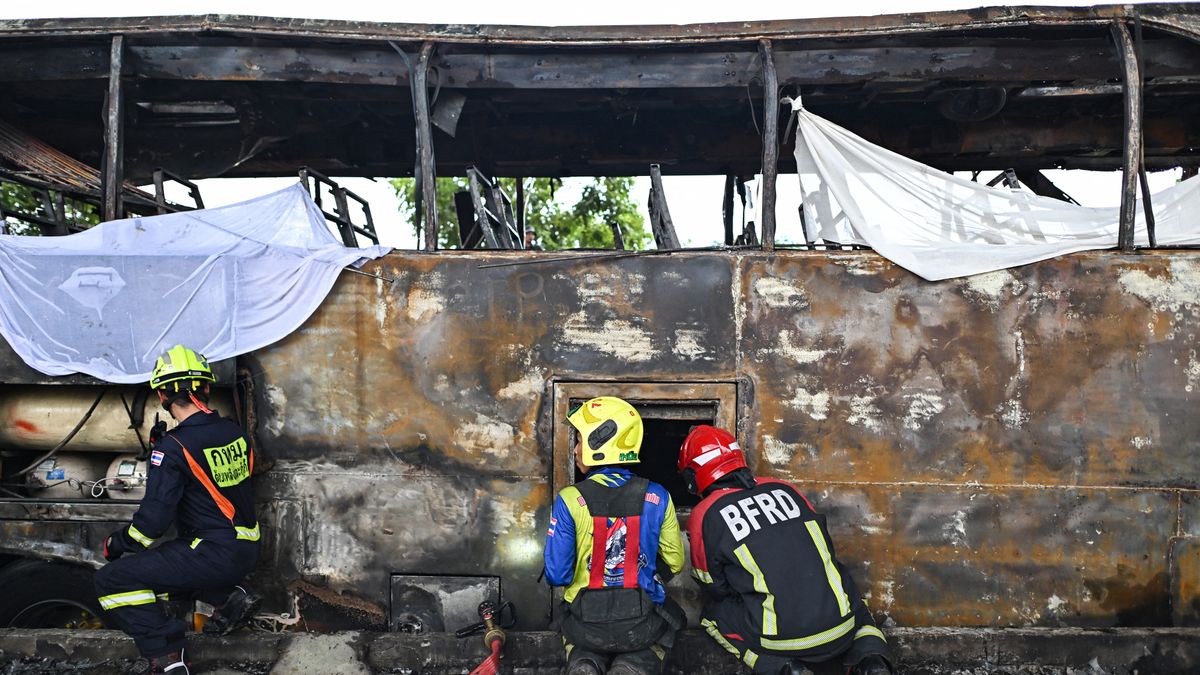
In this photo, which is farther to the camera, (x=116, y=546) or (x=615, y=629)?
(x=116, y=546)

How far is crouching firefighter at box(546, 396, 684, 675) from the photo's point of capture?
13.4 ft

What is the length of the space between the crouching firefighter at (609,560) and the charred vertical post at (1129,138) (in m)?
3.58

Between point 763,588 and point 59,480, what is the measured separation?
16.2 ft

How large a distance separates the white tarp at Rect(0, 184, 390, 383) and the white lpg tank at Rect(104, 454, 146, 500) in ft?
2.71

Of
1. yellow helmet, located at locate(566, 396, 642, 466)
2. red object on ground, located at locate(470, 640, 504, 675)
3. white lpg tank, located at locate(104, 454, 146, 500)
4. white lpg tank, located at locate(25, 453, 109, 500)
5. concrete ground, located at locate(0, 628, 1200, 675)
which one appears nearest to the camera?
yellow helmet, located at locate(566, 396, 642, 466)

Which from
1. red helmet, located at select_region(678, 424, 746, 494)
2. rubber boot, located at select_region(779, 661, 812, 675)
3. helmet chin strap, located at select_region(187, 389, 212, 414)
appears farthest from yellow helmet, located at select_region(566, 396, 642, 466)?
helmet chin strap, located at select_region(187, 389, 212, 414)

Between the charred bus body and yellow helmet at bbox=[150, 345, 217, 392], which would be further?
the charred bus body

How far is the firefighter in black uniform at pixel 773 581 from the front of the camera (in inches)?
153

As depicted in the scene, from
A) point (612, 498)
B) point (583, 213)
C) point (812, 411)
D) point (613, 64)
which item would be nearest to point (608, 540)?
point (612, 498)

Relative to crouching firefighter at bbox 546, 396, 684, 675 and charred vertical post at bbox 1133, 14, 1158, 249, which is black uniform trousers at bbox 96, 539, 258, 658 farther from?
charred vertical post at bbox 1133, 14, 1158, 249

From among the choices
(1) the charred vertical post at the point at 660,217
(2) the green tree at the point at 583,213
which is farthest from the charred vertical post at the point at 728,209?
(2) the green tree at the point at 583,213

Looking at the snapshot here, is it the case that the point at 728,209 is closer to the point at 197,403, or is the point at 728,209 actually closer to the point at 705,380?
the point at 705,380

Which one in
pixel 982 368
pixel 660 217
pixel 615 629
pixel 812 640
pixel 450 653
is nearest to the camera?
pixel 812 640

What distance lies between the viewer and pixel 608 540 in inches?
161
